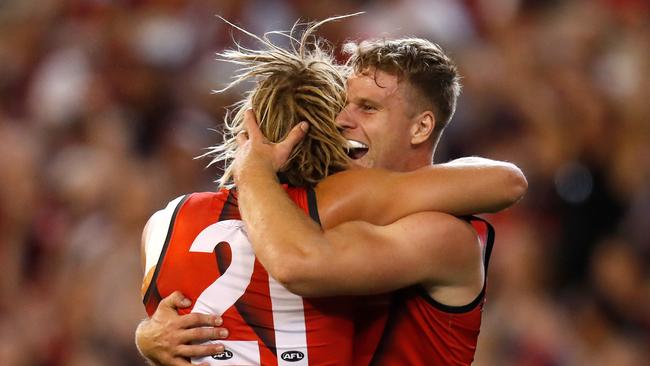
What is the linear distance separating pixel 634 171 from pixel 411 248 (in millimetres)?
2972

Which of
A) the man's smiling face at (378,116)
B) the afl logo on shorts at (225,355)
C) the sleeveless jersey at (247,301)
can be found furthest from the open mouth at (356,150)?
the afl logo on shorts at (225,355)

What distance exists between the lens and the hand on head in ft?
9.59

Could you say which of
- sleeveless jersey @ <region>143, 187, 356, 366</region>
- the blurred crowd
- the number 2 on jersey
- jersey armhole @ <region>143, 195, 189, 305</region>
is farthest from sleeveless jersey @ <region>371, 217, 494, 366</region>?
the blurred crowd

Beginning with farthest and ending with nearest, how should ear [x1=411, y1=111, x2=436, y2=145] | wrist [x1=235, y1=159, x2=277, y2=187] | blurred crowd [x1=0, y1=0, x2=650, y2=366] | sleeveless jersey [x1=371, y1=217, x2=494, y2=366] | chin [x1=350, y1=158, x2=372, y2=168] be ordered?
blurred crowd [x1=0, y1=0, x2=650, y2=366] < ear [x1=411, y1=111, x2=436, y2=145] < chin [x1=350, y1=158, x2=372, y2=168] < sleeveless jersey [x1=371, y1=217, x2=494, y2=366] < wrist [x1=235, y1=159, x2=277, y2=187]

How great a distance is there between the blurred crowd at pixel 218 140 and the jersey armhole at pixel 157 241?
8.54 feet

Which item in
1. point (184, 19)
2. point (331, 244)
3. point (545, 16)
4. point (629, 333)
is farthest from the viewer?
point (184, 19)

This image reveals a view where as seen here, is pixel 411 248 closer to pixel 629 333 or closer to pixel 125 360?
pixel 629 333

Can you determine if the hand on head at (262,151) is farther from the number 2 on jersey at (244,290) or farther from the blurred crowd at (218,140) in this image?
the blurred crowd at (218,140)

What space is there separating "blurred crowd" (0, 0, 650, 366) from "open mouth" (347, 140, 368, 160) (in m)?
2.24

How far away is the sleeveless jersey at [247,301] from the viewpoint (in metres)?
2.93

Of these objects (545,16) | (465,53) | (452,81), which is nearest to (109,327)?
(465,53)

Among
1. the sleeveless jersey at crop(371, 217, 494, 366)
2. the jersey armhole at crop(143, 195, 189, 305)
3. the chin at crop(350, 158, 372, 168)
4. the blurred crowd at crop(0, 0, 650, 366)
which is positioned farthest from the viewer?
the blurred crowd at crop(0, 0, 650, 366)

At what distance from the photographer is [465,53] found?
6.22 m

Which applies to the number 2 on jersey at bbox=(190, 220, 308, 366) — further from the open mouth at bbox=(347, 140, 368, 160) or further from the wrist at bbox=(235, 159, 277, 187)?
the open mouth at bbox=(347, 140, 368, 160)
